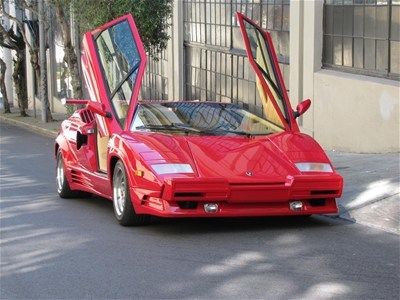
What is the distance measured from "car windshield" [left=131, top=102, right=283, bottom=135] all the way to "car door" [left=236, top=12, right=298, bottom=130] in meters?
0.14

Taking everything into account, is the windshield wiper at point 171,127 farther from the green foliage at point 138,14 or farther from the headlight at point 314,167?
the green foliage at point 138,14

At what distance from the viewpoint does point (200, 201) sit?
791 cm

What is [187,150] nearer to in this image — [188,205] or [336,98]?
[188,205]

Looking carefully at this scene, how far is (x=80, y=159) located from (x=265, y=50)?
269 cm

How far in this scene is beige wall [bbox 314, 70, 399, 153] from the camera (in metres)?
13.5

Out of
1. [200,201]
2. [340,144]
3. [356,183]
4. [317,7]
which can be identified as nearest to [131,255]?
[200,201]

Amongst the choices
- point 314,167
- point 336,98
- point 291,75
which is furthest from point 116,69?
point 291,75

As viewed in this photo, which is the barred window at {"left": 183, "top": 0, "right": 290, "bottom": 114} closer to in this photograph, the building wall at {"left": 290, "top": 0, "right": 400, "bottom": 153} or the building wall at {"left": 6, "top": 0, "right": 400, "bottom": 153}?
the building wall at {"left": 6, "top": 0, "right": 400, "bottom": 153}

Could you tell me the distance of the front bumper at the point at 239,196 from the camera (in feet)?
25.6

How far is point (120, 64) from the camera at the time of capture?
9375 millimetres

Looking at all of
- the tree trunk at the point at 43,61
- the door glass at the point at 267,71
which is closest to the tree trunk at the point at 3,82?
the tree trunk at the point at 43,61

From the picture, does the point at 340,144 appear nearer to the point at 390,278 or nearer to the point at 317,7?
the point at 317,7

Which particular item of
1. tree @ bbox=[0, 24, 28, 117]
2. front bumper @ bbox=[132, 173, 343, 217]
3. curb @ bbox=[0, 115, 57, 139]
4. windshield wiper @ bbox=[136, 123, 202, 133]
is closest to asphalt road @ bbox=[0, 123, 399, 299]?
front bumper @ bbox=[132, 173, 343, 217]

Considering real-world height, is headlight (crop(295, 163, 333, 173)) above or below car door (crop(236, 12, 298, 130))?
below
